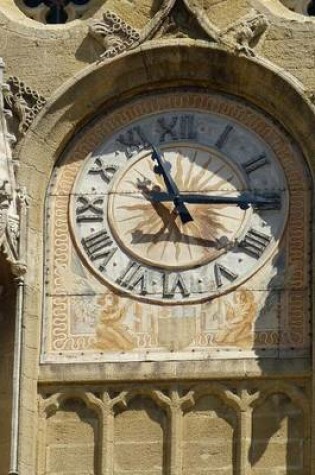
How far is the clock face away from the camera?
27.4 m

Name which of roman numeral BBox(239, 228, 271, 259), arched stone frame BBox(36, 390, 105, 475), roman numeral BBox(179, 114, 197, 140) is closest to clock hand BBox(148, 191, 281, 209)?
roman numeral BBox(239, 228, 271, 259)

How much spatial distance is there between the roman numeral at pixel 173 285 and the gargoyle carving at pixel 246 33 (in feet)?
6.43

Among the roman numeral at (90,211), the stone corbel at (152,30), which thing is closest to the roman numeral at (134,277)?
the roman numeral at (90,211)

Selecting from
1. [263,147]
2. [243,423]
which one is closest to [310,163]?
[263,147]

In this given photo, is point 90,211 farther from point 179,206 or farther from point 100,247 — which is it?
point 179,206

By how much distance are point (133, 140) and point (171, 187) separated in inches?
24.0

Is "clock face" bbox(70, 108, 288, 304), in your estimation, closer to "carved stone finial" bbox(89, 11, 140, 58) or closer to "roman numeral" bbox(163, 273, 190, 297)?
"roman numeral" bbox(163, 273, 190, 297)

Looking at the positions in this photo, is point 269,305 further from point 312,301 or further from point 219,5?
point 219,5

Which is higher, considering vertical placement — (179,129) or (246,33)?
(246,33)

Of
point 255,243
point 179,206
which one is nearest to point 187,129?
point 179,206

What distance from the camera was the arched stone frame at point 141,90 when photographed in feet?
90.6

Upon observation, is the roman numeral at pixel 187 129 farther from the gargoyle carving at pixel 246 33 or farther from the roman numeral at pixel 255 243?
the roman numeral at pixel 255 243

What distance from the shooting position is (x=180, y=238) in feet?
90.2

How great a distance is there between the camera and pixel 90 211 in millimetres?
Result: 27688
